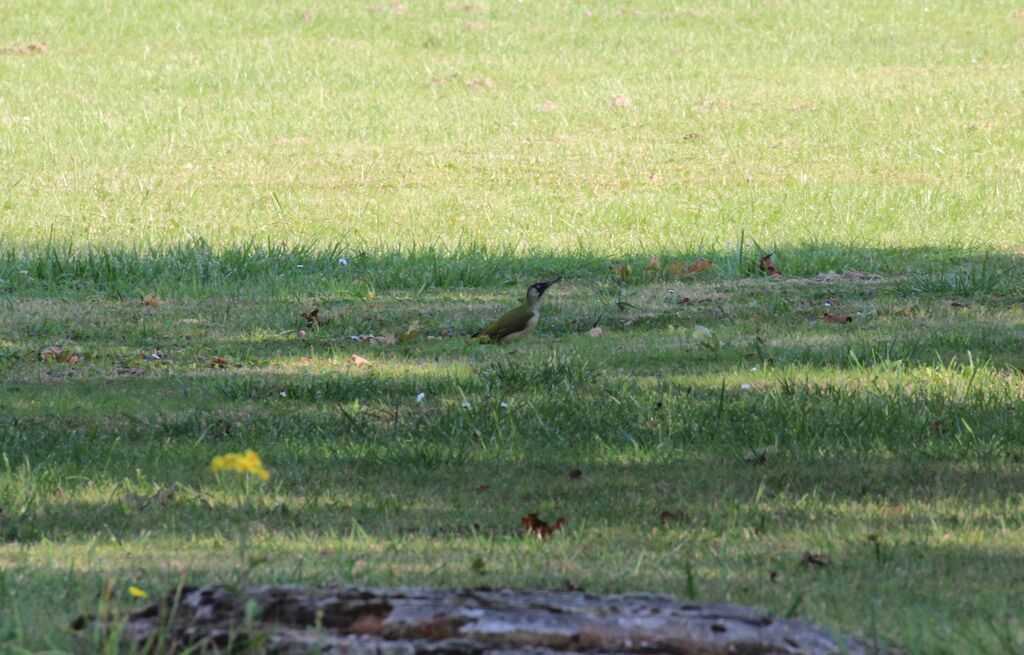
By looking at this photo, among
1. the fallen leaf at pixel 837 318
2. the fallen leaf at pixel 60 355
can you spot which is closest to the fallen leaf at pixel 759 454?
the fallen leaf at pixel 837 318

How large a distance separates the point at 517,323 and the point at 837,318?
226 centimetres

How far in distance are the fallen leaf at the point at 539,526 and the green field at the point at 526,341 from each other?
0.27 feet

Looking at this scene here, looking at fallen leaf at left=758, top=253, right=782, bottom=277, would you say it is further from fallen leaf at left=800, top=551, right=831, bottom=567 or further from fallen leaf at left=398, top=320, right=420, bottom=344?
fallen leaf at left=800, top=551, right=831, bottom=567

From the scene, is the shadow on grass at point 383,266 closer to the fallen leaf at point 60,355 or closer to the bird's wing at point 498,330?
the fallen leaf at point 60,355

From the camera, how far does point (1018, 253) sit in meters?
11.9

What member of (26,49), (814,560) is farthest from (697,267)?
(26,49)

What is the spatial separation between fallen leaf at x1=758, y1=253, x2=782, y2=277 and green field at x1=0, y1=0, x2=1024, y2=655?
0.26 m

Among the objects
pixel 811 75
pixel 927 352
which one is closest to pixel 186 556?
pixel 927 352

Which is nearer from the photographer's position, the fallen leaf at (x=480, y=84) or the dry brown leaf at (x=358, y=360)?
the dry brown leaf at (x=358, y=360)

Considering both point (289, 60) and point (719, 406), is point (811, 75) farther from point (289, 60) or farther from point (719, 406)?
point (719, 406)

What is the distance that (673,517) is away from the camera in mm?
5633

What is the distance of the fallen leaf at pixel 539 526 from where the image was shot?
541 cm

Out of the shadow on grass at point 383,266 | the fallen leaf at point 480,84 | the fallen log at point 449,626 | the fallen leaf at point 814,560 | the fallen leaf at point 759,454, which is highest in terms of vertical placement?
the fallen leaf at point 480,84

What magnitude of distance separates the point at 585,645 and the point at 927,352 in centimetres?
552
